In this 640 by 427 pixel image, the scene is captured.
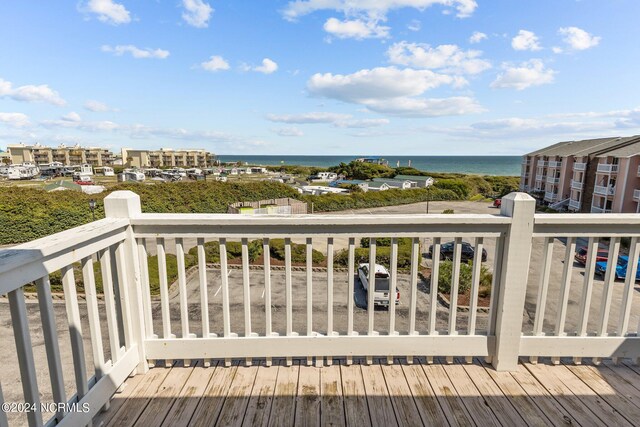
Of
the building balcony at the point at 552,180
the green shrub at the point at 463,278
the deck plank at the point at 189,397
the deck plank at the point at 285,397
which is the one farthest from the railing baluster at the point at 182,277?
the building balcony at the point at 552,180

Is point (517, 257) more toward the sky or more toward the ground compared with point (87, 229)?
more toward the ground

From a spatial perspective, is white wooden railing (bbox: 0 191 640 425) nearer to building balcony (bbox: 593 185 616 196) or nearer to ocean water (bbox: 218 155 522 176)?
building balcony (bbox: 593 185 616 196)

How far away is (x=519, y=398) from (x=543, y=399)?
13cm

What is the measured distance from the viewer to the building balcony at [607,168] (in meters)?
20.8

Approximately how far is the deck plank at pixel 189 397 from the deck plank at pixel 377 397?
0.92m

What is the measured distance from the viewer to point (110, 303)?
5.58 ft

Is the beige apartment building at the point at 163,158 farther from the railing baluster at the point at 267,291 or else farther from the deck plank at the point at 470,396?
the deck plank at the point at 470,396

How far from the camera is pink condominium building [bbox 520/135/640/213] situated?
19828 millimetres

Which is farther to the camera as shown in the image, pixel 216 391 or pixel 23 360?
pixel 216 391

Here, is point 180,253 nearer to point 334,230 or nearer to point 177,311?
point 334,230

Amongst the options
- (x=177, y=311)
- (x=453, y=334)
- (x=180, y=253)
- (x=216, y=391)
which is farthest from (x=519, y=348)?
(x=177, y=311)

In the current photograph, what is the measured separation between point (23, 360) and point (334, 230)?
4.64 feet

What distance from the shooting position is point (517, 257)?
188 cm

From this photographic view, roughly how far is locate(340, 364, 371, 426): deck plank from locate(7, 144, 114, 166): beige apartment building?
297ft
